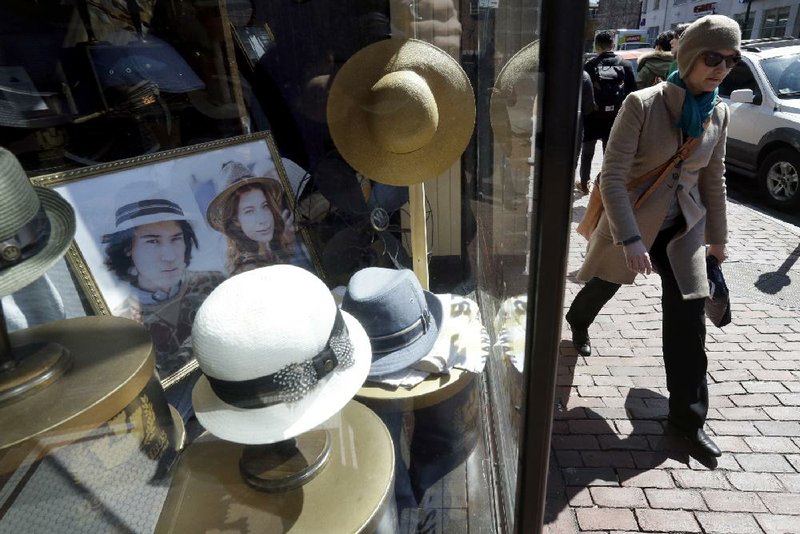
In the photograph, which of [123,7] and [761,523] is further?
[761,523]

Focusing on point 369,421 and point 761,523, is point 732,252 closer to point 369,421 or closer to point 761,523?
point 761,523

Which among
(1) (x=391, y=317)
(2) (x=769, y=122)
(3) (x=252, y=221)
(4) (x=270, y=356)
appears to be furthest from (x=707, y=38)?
(2) (x=769, y=122)

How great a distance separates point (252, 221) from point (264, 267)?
2.23 feet

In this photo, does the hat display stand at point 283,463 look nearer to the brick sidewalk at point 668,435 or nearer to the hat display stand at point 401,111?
the hat display stand at point 401,111

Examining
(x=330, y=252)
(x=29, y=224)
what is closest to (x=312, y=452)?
(x=29, y=224)

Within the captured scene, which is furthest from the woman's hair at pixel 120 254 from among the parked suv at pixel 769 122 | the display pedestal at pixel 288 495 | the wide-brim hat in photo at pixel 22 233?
the parked suv at pixel 769 122

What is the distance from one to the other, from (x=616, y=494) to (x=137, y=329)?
2.18 meters

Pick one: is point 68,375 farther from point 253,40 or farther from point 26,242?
point 253,40

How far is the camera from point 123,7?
1.70 meters

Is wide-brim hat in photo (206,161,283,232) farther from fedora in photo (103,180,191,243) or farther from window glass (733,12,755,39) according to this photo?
window glass (733,12,755,39)

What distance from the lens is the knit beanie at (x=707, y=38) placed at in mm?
2055

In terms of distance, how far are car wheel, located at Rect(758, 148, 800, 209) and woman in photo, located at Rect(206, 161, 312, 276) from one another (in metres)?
6.41

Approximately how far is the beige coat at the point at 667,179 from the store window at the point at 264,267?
0.61 metres

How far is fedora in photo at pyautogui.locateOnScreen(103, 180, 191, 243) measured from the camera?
4.85ft
